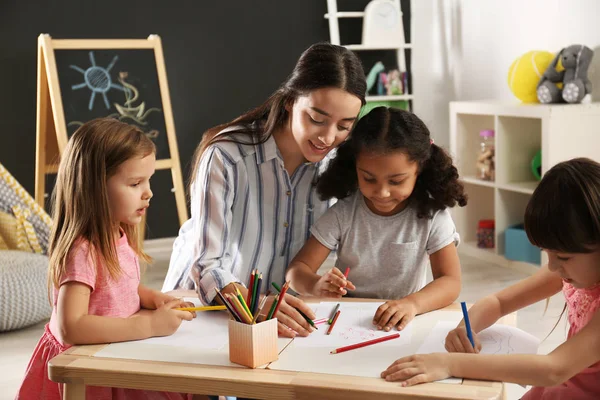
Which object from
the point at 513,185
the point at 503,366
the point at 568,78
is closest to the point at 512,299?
the point at 503,366

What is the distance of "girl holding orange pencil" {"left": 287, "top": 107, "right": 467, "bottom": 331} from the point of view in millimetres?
Answer: 1777

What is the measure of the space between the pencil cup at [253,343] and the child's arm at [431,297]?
0.27 m

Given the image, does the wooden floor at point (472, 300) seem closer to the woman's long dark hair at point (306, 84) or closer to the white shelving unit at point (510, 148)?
the white shelving unit at point (510, 148)

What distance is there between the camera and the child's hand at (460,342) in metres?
1.38

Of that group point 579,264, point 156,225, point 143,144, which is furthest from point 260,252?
point 156,225

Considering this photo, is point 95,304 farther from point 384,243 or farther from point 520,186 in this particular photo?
point 520,186

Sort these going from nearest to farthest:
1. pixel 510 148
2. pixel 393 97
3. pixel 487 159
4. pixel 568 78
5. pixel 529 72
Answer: pixel 568 78, pixel 529 72, pixel 510 148, pixel 487 159, pixel 393 97

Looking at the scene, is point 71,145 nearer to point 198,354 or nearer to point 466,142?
point 198,354

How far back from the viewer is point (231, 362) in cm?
132

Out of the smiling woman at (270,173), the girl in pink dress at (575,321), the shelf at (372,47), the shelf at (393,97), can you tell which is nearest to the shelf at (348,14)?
the shelf at (372,47)

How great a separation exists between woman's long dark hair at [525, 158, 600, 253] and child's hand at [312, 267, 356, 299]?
0.41m

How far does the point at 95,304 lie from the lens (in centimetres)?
152

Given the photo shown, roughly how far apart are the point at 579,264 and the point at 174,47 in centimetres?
370

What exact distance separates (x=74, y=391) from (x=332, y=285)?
56cm
